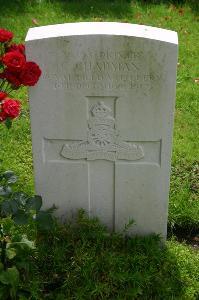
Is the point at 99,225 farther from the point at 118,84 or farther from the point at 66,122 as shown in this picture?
the point at 118,84

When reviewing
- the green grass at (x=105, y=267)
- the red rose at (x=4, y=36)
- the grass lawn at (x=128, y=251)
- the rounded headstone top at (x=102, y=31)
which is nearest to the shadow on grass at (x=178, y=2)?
the grass lawn at (x=128, y=251)

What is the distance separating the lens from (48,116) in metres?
3.28

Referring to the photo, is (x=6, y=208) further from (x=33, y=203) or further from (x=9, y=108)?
(x=9, y=108)

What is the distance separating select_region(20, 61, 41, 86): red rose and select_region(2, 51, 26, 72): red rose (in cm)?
4

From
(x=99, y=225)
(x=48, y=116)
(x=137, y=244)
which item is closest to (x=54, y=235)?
(x=99, y=225)

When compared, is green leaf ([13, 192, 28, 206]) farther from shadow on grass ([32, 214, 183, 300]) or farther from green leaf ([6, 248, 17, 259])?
shadow on grass ([32, 214, 183, 300])

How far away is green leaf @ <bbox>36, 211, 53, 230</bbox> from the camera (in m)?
3.25

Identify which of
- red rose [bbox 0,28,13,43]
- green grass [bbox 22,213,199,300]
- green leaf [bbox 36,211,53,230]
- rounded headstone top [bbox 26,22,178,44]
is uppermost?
rounded headstone top [bbox 26,22,178,44]

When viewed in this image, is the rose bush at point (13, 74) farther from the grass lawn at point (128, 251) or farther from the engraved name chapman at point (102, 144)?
the grass lawn at point (128, 251)

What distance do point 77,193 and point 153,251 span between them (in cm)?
63

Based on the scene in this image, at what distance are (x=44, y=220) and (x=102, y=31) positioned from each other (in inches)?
46.2

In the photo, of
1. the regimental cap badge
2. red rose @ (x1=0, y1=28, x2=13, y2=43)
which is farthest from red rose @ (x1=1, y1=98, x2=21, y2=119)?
the regimental cap badge

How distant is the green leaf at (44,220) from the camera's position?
128 inches

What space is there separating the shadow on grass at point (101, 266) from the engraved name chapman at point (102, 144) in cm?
43
